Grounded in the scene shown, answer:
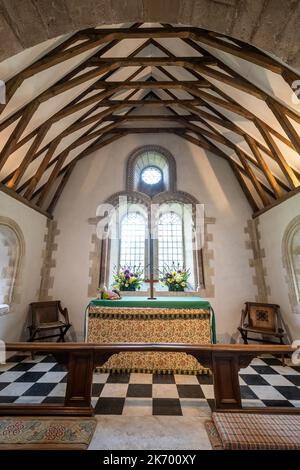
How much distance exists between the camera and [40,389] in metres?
2.63

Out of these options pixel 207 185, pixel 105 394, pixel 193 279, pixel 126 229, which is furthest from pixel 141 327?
pixel 207 185

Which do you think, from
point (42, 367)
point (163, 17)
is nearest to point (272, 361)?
point (42, 367)

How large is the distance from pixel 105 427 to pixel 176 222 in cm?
432

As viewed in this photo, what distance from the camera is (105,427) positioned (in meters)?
1.84

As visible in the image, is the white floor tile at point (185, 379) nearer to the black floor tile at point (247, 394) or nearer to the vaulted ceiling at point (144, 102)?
the black floor tile at point (247, 394)

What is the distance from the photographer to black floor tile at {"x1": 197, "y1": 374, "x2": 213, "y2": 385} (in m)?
2.84

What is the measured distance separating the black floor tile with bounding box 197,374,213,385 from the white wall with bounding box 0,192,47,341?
11.3ft

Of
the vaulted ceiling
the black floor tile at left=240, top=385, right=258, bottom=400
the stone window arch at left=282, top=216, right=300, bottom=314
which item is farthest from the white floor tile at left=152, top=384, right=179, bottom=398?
the vaulted ceiling

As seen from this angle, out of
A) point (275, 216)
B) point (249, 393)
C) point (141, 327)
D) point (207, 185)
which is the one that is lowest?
point (249, 393)

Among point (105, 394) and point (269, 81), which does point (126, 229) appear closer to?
point (105, 394)

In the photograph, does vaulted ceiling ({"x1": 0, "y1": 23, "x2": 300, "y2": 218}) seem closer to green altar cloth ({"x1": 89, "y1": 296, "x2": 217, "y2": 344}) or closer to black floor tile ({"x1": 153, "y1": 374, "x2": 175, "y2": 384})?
green altar cloth ({"x1": 89, "y1": 296, "x2": 217, "y2": 344})

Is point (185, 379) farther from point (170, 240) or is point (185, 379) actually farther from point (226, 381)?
point (170, 240)

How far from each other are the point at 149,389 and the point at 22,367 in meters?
2.20

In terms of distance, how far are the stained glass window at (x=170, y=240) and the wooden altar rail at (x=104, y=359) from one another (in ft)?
9.71
